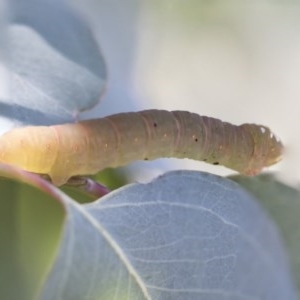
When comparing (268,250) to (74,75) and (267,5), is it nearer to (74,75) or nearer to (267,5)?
(74,75)

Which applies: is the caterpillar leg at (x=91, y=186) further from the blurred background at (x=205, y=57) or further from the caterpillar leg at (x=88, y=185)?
the blurred background at (x=205, y=57)

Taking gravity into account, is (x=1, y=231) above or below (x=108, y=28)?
below

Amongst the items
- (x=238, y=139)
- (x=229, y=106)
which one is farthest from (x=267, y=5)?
(x=238, y=139)

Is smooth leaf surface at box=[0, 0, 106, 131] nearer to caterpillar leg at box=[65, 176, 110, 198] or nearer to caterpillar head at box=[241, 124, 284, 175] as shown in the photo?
caterpillar leg at box=[65, 176, 110, 198]

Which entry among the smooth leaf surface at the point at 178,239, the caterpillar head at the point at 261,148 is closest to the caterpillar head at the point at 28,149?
the smooth leaf surface at the point at 178,239

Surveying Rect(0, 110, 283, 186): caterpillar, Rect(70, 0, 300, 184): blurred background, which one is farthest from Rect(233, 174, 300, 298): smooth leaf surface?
Rect(70, 0, 300, 184): blurred background
